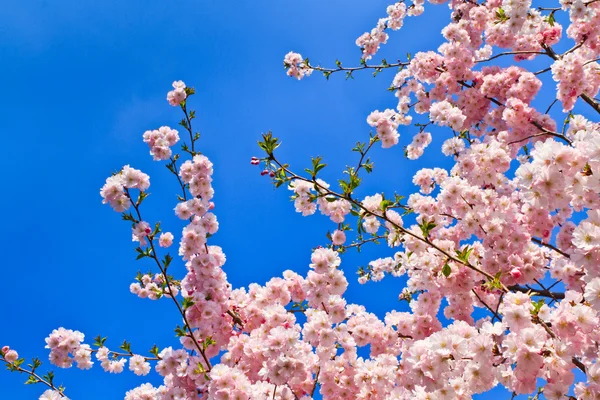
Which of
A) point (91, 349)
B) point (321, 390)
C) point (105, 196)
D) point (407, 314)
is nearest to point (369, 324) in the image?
point (407, 314)

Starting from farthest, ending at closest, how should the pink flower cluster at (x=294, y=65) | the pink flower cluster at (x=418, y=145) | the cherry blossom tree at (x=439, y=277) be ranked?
the pink flower cluster at (x=294, y=65)
the pink flower cluster at (x=418, y=145)
the cherry blossom tree at (x=439, y=277)

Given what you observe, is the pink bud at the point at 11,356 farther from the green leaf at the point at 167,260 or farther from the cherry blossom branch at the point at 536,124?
the cherry blossom branch at the point at 536,124

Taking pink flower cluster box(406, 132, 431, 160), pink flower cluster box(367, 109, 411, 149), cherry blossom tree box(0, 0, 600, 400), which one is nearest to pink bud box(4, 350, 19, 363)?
cherry blossom tree box(0, 0, 600, 400)

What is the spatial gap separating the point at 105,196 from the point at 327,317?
2.96 m

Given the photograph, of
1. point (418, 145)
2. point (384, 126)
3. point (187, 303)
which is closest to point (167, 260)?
point (187, 303)

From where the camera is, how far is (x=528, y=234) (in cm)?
470

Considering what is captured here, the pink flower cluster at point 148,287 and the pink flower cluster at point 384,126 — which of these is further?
the pink flower cluster at point 148,287

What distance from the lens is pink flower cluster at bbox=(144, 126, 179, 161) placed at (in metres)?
5.47

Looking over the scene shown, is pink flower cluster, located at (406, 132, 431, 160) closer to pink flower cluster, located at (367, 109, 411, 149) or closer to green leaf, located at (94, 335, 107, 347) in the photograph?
pink flower cluster, located at (367, 109, 411, 149)

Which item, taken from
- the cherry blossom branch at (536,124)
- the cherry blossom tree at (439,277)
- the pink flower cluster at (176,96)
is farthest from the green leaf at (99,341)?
the cherry blossom branch at (536,124)

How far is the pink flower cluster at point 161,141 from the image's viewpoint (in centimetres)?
547

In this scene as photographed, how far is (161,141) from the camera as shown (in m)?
Answer: 5.50

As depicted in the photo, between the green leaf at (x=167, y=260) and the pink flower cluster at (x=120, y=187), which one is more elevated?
the pink flower cluster at (x=120, y=187)

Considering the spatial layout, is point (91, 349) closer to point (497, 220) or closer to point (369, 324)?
point (369, 324)
